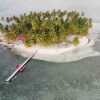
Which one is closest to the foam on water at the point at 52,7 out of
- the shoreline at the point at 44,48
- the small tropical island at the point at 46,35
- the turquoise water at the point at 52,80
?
the shoreline at the point at 44,48

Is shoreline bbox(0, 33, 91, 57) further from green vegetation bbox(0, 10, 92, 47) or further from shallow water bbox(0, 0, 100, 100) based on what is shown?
green vegetation bbox(0, 10, 92, 47)

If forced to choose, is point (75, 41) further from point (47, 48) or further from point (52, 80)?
point (52, 80)

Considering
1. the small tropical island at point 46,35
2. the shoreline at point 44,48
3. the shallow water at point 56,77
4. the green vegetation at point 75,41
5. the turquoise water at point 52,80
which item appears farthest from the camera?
the shoreline at point 44,48

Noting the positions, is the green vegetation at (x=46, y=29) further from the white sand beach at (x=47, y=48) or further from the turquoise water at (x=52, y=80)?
the turquoise water at (x=52, y=80)

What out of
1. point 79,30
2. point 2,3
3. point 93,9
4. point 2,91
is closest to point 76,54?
point 79,30

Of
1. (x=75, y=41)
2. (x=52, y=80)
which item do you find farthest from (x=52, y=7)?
(x=52, y=80)

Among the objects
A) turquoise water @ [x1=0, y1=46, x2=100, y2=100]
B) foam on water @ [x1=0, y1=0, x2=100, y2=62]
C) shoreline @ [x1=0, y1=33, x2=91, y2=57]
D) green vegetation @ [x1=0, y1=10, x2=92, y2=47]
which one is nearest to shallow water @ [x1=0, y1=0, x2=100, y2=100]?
turquoise water @ [x1=0, y1=46, x2=100, y2=100]

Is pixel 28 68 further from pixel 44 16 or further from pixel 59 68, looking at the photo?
pixel 44 16

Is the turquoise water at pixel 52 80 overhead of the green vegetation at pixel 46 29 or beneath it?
beneath
